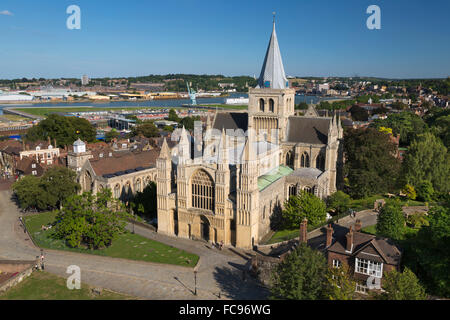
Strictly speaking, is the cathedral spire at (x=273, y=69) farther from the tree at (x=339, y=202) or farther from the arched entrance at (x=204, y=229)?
the arched entrance at (x=204, y=229)

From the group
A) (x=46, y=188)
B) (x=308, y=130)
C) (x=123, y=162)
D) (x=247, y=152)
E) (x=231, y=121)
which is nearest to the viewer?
(x=247, y=152)

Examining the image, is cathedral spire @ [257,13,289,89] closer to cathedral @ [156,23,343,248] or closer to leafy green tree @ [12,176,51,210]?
cathedral @ [156,23,343,248]

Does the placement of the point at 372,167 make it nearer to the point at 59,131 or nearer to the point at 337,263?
the point at 337,263

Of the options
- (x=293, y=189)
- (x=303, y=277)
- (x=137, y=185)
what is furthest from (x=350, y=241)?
(x=137, y=185)

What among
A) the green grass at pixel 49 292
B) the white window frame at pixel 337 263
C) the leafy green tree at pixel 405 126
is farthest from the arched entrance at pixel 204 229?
the leafy green tree at pixel 405 126
